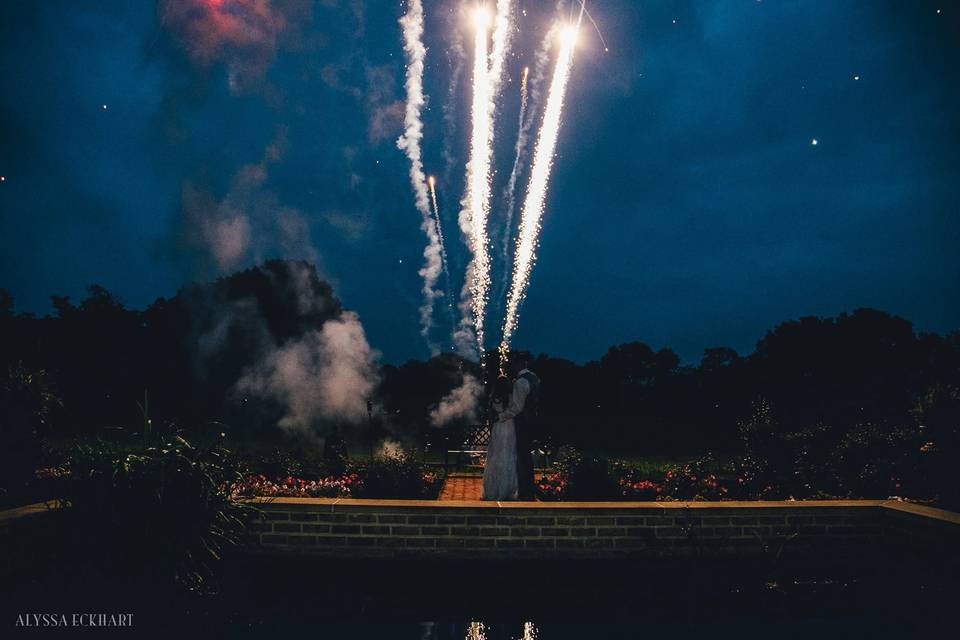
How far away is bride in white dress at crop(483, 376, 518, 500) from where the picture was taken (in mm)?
8719

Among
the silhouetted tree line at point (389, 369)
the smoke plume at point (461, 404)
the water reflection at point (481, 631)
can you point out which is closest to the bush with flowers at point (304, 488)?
the water reflection at point (481, 631)

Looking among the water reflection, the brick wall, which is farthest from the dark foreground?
the brick wall

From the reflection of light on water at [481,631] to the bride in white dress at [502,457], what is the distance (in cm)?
375

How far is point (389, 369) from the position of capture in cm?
4684

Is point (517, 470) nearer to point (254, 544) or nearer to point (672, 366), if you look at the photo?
point (254, 544)

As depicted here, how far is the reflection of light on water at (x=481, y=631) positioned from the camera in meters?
4.67

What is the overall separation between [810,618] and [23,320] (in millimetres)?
51945

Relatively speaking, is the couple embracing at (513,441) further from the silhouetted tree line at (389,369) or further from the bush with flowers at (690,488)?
the silhouetted tree line at (389,369)

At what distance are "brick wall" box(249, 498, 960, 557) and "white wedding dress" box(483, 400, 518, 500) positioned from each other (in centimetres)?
230

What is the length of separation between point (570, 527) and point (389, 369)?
4117 centimetres

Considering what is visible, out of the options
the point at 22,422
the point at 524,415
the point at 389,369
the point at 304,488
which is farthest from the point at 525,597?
the point at 389,369

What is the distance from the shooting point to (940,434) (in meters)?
7.04

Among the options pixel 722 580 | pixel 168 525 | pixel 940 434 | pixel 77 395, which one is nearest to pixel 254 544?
pixel 168 525

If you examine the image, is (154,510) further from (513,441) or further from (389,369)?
(389,369)
